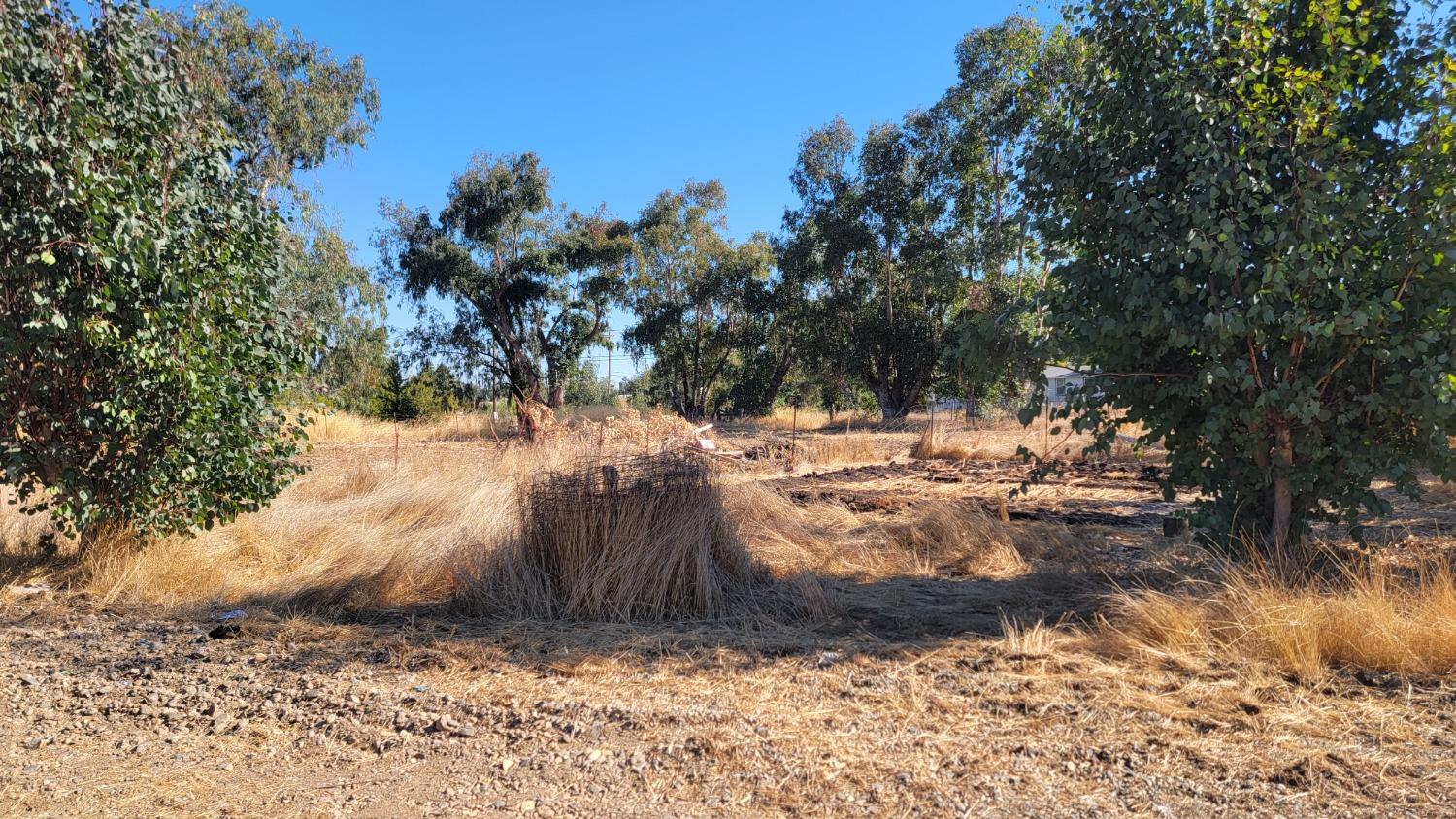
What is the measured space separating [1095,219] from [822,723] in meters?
3.49

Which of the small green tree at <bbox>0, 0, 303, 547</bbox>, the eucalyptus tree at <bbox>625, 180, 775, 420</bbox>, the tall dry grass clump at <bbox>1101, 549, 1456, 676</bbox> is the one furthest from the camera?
the eucalyptus tree at <bbox>625, 180, 775, 420</bbox>

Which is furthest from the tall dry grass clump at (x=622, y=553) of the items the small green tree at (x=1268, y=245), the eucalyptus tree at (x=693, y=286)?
the eucalyptus tree at (x=693, y=286)

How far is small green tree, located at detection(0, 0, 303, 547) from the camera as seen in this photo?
5.02m

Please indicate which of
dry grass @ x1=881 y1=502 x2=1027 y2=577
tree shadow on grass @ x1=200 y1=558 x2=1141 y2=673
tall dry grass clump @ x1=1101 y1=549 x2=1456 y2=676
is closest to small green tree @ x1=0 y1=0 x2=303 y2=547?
tree shadow on grass @ x1=200 y1=558 x2=1141 y2=673

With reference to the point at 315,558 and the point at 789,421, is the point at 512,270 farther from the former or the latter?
the point at 315,558

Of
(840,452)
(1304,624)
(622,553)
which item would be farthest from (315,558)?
(840,452)

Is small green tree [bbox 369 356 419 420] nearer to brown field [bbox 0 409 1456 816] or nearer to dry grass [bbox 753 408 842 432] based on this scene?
dry grass [bbox 753 408 842 432]

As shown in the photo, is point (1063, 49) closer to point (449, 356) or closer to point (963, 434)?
point (963, 434)

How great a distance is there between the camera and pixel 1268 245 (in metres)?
4.75

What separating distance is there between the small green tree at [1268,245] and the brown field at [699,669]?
2.44ft

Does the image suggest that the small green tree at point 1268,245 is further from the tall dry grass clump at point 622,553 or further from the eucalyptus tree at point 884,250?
the eucalyptus tree at point 884,250

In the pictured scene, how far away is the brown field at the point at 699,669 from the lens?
308cm

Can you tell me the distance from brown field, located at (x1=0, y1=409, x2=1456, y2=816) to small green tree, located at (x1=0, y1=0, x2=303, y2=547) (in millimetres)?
751

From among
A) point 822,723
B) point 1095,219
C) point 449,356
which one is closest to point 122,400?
point 822,723
